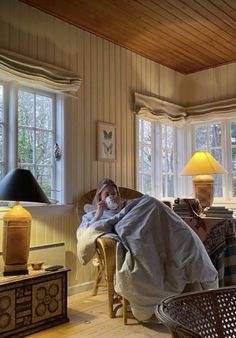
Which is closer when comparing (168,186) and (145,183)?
(145,183)

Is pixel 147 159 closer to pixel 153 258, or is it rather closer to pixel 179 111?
Answer: pixel 179 111

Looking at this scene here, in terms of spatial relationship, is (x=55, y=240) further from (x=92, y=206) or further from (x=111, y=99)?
(x=111, y=99)

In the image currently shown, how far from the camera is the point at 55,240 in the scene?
3305 millimetres

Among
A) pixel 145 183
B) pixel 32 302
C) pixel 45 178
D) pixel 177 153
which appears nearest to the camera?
pixel 32 302

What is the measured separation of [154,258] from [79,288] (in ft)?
4.13

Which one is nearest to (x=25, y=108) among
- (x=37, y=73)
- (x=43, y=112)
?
(x=43, y=112)

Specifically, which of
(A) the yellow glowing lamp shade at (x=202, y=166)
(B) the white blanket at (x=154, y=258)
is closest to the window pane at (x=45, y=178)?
(B) the white blanket at (x=154, y=258)

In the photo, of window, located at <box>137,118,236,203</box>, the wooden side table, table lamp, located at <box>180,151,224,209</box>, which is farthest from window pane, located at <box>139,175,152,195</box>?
the wooden side table

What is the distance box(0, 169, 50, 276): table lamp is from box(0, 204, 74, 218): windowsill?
16.9 inches

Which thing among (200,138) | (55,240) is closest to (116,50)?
(200,138)

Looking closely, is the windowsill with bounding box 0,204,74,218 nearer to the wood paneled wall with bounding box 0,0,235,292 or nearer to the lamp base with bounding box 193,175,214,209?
the wood paneled wall with bounding box 0,0,235,292

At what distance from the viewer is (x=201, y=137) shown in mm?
5059

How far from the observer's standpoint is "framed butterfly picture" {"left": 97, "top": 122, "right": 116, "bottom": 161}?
380 centimetres

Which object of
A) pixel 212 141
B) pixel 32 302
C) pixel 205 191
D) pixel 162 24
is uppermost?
pixel 162 24
